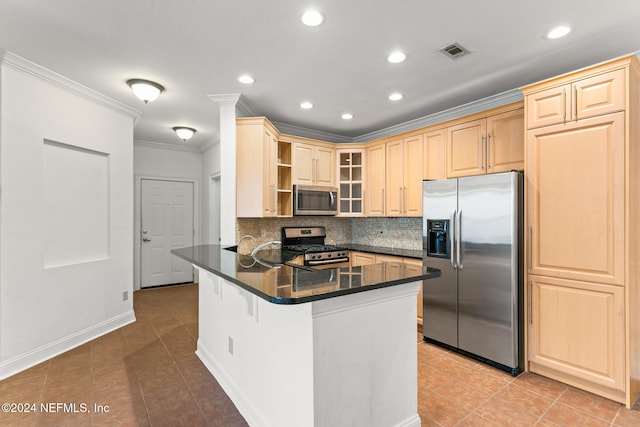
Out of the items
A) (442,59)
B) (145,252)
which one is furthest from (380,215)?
(145,252)

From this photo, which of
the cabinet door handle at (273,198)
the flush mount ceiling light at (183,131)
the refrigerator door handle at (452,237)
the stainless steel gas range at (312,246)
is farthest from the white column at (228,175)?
the refrigerator door handle at (452,237)

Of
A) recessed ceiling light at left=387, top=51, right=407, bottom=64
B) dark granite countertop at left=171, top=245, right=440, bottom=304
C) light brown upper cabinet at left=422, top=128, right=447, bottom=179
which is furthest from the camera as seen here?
light brown upper cabinet at left=422, top=128, right=447, bottom=179

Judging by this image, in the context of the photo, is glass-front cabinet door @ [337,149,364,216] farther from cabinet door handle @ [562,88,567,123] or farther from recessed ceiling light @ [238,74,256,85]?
cabinet door handle @ [562,88,567,123]

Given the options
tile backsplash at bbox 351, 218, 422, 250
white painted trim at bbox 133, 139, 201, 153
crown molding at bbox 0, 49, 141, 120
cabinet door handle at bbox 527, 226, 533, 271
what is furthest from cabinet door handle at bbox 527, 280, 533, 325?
white painted trim at bbox 133, 139, 201, 153

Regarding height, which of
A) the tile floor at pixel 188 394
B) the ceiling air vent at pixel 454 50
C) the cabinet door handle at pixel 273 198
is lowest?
the tile floor at pixel 188 394

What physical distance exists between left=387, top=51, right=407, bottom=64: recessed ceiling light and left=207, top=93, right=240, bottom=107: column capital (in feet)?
5.31

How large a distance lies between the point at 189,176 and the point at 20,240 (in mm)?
3454

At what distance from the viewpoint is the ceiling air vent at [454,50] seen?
2.40 metres

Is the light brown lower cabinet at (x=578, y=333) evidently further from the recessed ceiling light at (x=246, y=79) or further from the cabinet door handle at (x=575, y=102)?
the recessed ceiling light at (x=246, y=79)

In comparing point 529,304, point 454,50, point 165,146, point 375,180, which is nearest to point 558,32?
point 454,50

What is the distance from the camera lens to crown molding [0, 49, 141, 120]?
8.52 feet

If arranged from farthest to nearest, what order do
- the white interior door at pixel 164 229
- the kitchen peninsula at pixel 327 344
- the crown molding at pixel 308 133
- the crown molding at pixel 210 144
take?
the white interior door at pixel 164 229 → the crown molding at pixel 210 144 → the crown molding at pixel 308 133 → the kitchen peninsula at pixel 327 344

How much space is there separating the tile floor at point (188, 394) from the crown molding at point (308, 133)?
9.79 ft

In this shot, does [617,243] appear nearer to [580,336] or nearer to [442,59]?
[580,336]
